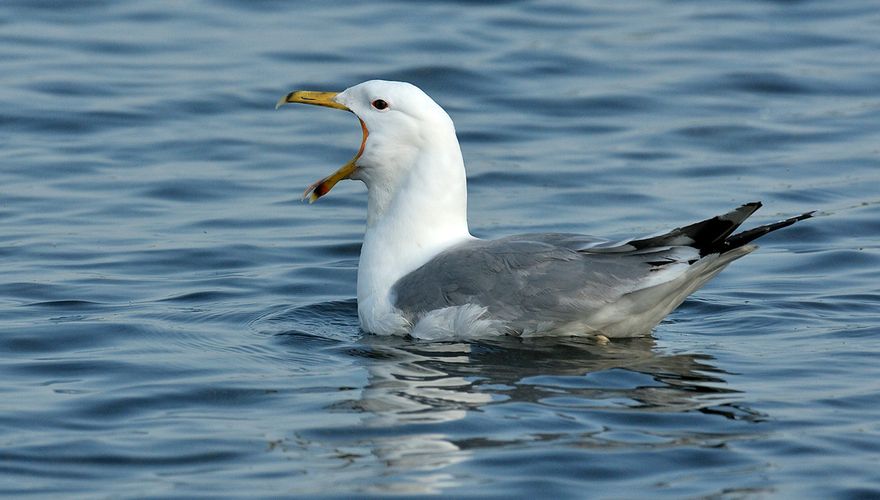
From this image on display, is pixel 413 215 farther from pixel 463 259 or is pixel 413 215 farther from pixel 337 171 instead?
pixel 463 259

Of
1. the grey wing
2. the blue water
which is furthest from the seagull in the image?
the blue water

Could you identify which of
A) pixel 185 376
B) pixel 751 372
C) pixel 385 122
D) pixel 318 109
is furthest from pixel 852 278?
pixel 318 109

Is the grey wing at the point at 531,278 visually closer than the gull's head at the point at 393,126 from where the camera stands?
Yes

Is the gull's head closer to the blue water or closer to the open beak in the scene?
the open beak

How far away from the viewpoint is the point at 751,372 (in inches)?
277

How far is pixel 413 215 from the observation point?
799cm

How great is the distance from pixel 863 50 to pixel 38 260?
28.8 feet

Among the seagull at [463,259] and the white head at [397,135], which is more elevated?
the white head at [397,135]

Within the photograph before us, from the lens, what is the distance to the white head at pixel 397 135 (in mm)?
7863

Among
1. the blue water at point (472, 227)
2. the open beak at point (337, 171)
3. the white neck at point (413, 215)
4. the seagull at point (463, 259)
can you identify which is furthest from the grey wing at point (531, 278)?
the open beak at point (337, 171)

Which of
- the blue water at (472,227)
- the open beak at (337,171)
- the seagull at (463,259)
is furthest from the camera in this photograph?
the open beak at (337,171)

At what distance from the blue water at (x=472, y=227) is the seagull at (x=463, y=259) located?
0.52ft

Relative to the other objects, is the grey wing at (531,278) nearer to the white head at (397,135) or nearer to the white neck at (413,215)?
the white neck at (413,215)

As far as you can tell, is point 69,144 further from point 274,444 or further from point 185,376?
point 274,444
